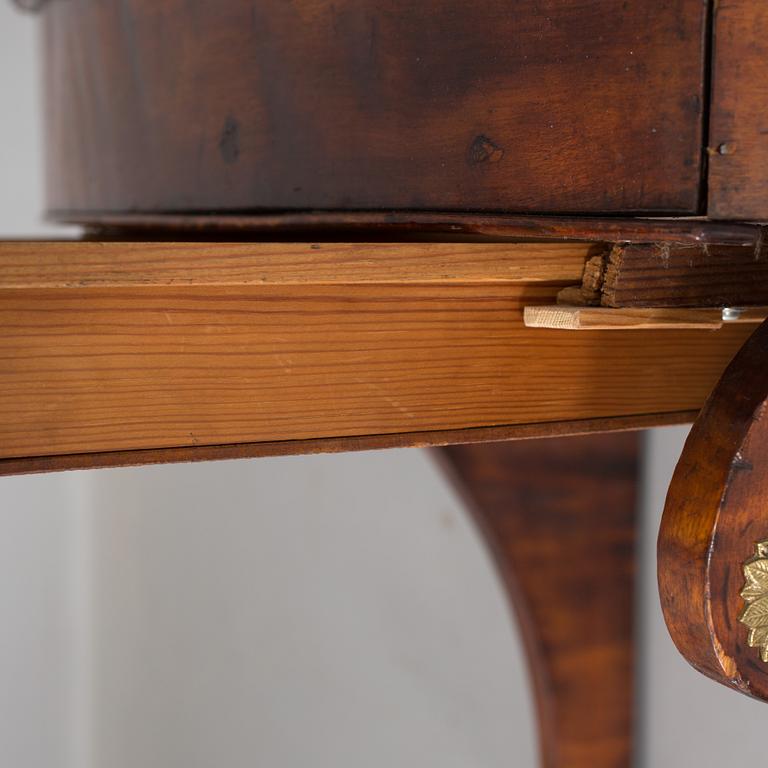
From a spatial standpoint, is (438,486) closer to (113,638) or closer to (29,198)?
(113,638)

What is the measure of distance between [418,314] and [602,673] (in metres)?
0.73

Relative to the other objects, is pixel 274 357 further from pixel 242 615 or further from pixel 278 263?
pixel 242 615

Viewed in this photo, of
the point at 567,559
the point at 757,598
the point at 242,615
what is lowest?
the point at 757,598

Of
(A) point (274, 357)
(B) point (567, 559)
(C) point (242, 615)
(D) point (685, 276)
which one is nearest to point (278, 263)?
(A) point (274, 357)

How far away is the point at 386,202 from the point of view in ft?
1.80

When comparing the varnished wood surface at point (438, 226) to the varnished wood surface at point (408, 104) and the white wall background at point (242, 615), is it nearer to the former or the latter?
the varnished wood surface at point (408, 104)

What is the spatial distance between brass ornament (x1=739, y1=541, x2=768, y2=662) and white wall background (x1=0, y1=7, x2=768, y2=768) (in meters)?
0.96

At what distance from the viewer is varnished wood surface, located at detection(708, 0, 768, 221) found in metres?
0.44

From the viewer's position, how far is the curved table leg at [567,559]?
1.12 metres

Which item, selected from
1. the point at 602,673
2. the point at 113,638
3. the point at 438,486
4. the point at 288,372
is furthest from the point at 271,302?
the point at 113,638

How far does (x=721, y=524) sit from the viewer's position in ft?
1.63

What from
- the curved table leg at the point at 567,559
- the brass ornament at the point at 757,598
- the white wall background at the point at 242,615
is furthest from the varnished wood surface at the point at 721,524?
the white wall background at the point at 242,615

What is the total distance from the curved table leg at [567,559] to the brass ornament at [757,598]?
1.94ft

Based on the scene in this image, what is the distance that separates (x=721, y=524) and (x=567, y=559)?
66 cm
